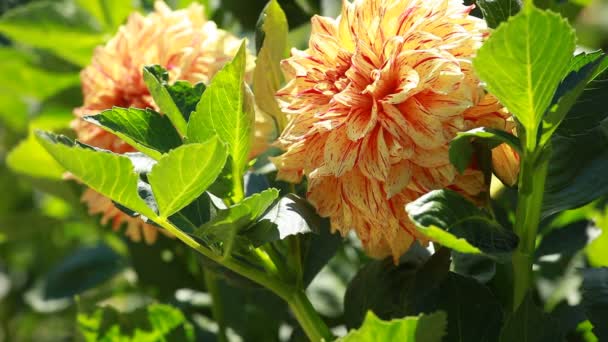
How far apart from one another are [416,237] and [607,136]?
15 centimetres

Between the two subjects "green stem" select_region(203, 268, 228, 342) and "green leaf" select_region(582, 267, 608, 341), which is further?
"green stem" select_region(203, 268, 228, 342)

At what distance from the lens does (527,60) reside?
1.37ft

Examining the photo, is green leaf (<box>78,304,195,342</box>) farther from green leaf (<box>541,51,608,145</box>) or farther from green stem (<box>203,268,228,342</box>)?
green leaf (<box>541,51,608,145</box>)

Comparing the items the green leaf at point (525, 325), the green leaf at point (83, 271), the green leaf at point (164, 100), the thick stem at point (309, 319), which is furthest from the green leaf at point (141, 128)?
the green leaf at point (83, 271)

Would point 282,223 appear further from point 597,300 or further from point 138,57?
point 138,57

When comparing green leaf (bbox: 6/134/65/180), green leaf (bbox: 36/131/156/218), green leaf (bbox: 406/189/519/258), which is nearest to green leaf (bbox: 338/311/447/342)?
green leaf (bbox: 406/189/519/258)

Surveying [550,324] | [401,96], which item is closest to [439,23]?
[401,96]

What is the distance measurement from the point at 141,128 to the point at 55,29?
0.43m

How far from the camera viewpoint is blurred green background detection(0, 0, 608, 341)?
0.83 m

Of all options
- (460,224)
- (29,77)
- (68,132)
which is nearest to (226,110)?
(460,224)

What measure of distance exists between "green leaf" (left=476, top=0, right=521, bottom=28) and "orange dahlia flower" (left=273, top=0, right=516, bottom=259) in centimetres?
1

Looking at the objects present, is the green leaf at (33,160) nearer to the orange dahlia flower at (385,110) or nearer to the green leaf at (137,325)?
the green leaf at (137,325)

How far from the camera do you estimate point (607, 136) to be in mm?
570

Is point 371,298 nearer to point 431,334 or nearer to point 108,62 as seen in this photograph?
point 431,334
